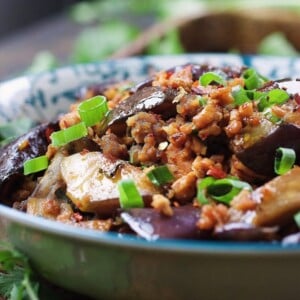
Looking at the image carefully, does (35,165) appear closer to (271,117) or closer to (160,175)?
(160,175)

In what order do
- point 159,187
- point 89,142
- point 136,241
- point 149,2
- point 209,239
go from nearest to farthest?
point 136,241, point 209,239, point 159,187, point 89,142, point 149,2

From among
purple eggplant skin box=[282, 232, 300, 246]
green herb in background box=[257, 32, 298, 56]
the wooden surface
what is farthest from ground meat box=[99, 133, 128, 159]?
the wooden surface

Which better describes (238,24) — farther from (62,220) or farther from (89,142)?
(62,220)

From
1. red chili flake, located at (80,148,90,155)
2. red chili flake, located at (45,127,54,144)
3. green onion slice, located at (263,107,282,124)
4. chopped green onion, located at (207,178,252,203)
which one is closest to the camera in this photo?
chopped green onion, located at (207,178,252,203)

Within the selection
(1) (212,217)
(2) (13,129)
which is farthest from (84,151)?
(2) (13,129)

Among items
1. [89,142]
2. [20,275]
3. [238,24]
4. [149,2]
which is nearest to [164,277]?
[20,275]

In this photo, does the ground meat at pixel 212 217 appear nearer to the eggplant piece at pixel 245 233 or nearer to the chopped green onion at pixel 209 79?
the eggplant piece at pixel 245 233

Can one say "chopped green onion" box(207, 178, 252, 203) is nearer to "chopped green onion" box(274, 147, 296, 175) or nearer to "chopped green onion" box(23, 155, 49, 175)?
"chopped green onion" box(274, 147, 296, 175)
